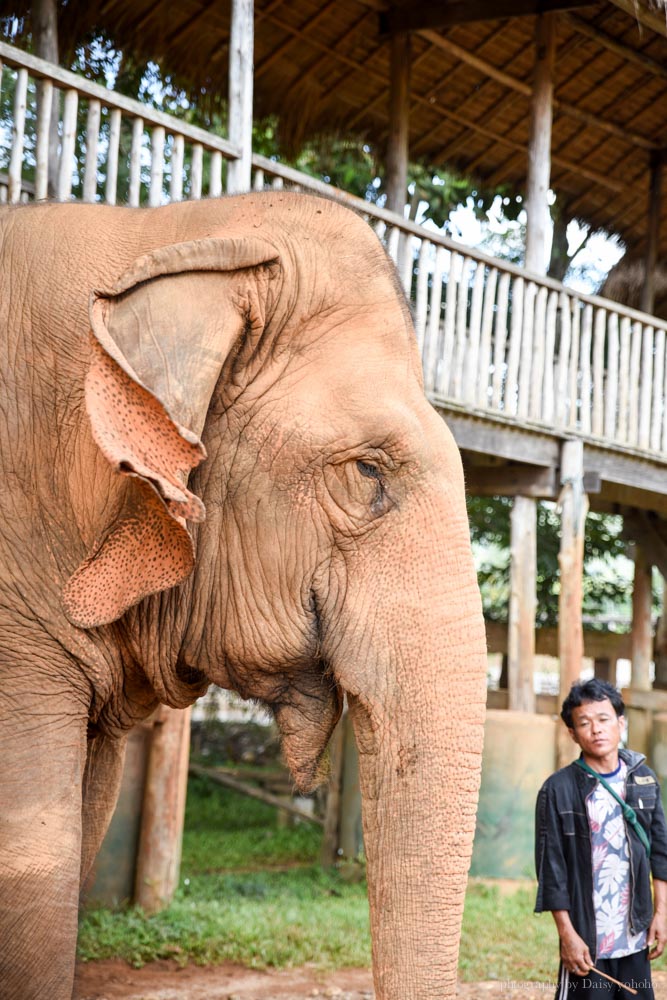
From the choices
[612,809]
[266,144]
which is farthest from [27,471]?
[266,144]

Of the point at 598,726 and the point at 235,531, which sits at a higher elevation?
the point at 235,531

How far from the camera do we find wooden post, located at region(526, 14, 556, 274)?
8055 mm

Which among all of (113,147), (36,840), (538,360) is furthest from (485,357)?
(36,840)

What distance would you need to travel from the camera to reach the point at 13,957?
2.41 metres

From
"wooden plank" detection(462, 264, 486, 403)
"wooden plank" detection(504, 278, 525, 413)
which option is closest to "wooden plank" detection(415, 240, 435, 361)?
"wooden plank" detection(462, 264, 486, 403)

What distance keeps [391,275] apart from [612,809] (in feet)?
6.52

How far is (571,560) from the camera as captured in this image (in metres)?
8.28

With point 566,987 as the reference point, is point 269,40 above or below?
above

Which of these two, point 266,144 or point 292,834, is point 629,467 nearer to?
point 292,834

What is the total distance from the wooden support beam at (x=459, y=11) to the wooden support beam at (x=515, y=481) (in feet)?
9.86

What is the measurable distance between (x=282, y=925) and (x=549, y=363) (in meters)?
3.87

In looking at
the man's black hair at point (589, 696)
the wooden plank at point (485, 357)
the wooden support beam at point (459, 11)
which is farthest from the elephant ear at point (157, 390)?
the wooden support beam at point (459, 11)

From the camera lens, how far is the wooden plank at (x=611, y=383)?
332 inches

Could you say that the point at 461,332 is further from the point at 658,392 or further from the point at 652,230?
the point at 652,230
